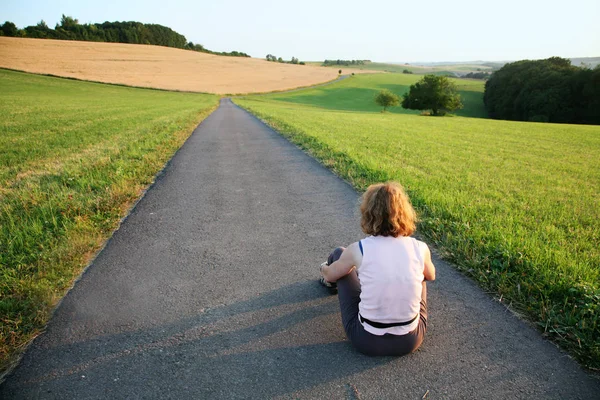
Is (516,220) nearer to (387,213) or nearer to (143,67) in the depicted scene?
(387,213)

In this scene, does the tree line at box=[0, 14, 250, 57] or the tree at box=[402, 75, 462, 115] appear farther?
the tree line at box=[0, 14, 250, 57]

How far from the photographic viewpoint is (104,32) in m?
93.1

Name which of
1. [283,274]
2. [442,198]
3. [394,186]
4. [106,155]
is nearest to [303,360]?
[283,274]

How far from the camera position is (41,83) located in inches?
1809

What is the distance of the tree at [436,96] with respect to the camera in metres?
51.8

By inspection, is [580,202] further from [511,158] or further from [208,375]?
[208,375]

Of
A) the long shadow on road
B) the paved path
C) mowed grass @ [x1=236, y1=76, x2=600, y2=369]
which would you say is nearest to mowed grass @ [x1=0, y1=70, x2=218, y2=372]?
the paved path

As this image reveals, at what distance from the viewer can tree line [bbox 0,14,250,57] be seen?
81425 mm

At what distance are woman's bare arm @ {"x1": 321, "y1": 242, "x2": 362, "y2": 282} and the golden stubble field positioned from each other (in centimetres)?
6031

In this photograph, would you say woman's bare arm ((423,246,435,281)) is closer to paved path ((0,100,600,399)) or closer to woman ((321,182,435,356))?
woman ((321,182,435,356))

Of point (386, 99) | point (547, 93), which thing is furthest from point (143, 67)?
point (547, 93)

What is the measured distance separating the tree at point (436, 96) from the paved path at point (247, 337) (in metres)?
54.2

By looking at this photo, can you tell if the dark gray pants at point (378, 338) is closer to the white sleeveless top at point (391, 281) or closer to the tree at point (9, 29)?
the white sleeveless top at point (391, 281)

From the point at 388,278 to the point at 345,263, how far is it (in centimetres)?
40
